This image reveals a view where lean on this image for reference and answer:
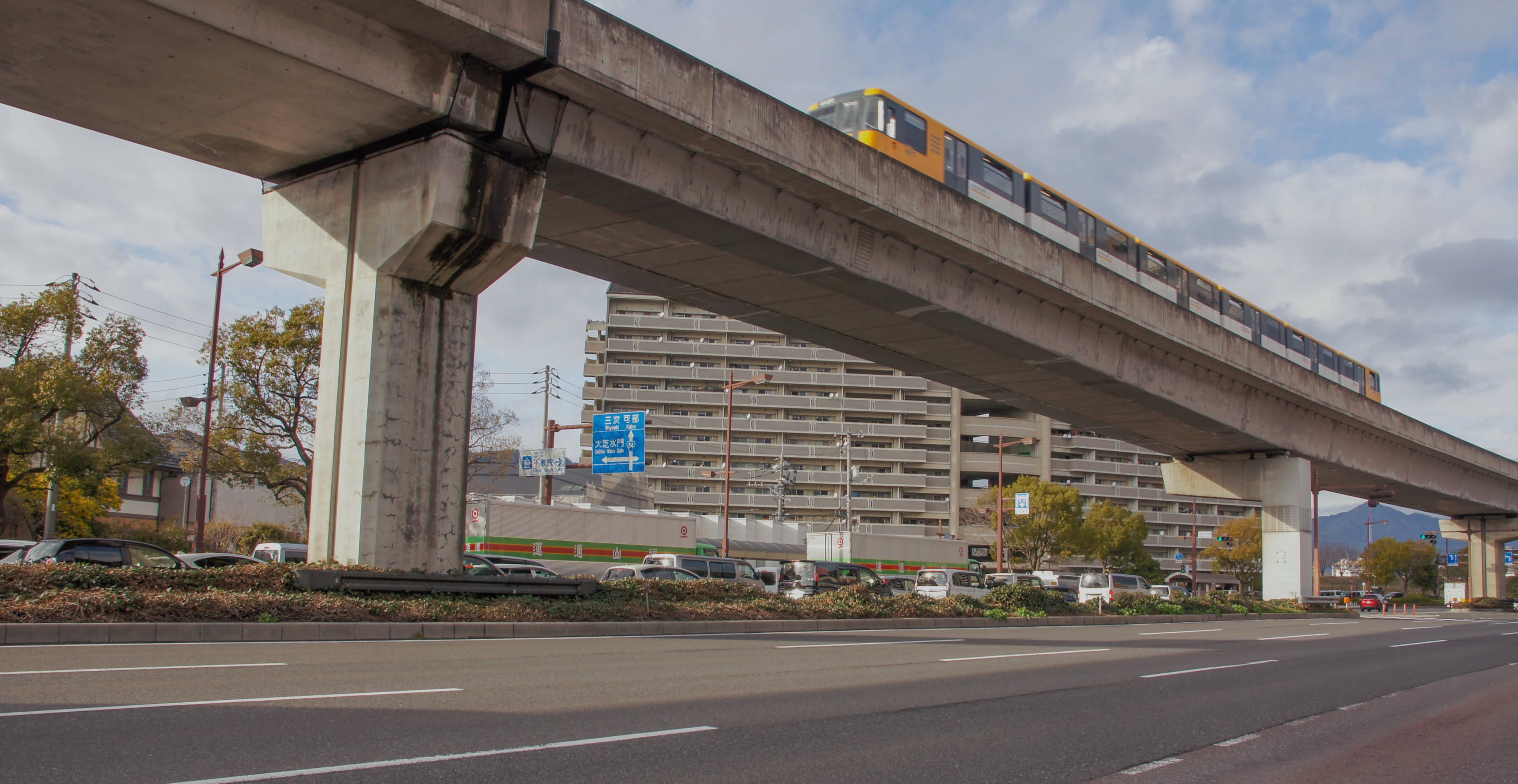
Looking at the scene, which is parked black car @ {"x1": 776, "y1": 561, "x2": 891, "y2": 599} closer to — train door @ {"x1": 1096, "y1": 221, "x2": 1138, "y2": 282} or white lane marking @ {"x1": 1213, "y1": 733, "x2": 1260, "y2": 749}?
train door @ {"x1": 1096, "y1": 221, "x2": 1138, "y2": 282}

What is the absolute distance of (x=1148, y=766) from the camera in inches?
269

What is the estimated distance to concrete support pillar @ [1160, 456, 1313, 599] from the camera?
37469mm

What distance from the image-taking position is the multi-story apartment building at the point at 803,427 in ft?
291

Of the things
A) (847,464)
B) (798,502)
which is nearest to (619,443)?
(847,464)

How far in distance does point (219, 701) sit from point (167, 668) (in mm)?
2403

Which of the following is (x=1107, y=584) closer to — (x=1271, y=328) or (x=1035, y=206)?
(x=1271, y=328)

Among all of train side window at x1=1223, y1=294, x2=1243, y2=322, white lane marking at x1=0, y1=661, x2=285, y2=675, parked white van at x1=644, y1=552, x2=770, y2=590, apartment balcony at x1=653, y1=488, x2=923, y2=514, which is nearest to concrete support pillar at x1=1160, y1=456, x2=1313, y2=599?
train side window at x1=1223, y1=294, x2=1243, y2=322

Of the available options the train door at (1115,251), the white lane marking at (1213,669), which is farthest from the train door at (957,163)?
the white lane marking at (1213,669)

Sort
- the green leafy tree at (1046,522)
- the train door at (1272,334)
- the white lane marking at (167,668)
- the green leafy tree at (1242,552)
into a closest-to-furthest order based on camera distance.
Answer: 1. the white lane marking at (167,668)
2. the train door at (1272,334)
3. the green leafy tree at (1046,522)
4. the green leafy tree at (1242,552)

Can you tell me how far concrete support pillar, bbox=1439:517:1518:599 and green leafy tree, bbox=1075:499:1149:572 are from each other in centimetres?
1884

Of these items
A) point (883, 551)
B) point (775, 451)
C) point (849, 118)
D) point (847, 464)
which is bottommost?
point (883, 551)

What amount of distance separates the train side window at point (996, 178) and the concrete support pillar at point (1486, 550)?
168ft

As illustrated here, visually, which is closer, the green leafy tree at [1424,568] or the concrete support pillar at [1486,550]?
the concrete support pillar at [1486,550]

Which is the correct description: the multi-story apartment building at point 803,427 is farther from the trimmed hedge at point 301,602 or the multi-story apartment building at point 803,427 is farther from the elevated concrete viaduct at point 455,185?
the trimmed hedge at point 301,602
